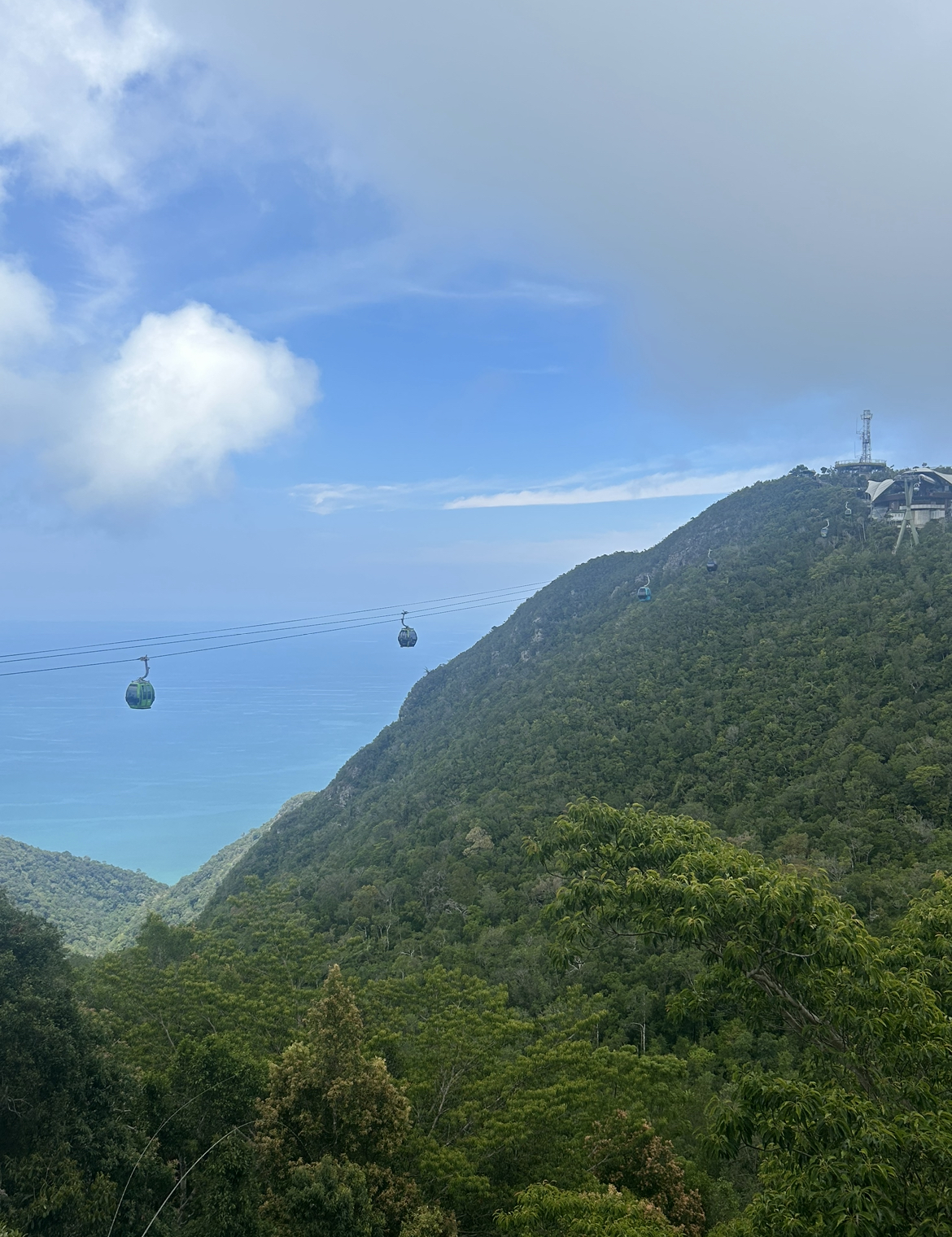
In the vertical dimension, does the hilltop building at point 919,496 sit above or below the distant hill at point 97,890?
above

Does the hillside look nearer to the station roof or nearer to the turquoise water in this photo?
the station roof

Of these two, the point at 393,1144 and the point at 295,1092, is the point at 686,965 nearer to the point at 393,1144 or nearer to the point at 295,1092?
the point at 393,1144

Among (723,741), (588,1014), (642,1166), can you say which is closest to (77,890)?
(723,741)

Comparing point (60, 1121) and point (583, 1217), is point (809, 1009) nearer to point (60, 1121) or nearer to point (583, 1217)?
point (583, 1217)

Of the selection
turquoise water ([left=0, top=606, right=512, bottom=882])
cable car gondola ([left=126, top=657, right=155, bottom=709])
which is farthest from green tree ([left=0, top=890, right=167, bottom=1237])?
turquoise water ([left=0, top=606, right=512, bottom=882])

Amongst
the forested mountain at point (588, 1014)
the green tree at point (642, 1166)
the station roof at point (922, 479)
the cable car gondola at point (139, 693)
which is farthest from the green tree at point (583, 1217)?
the station roof at point (922, 479)

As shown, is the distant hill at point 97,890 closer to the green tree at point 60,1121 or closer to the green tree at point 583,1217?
the green tree at point 60,1121
